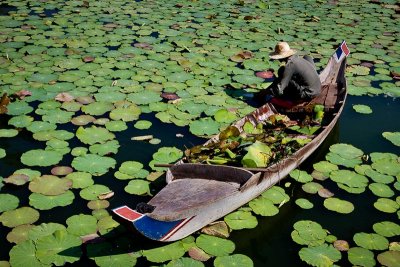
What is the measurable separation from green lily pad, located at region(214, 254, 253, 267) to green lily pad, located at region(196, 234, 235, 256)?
0.06 metres

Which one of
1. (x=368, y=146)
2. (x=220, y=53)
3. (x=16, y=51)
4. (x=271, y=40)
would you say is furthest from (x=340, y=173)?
(x=16, y=51)

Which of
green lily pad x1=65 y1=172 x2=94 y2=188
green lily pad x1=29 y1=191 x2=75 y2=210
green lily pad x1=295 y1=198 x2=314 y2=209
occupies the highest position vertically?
green lily pad x1=65 y1=172 x2=94 y2=188

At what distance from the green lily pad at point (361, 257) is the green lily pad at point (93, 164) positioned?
2582mm

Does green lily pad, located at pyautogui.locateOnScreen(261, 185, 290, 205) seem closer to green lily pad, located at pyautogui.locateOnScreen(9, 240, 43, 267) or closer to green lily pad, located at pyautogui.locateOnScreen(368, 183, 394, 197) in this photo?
green lily pad, located at pyautogui.locateOnScreen(368, 183, 394, 197)

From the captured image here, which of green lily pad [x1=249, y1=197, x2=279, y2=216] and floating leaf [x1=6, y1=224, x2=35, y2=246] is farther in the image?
green lily pad [x1=249, y1=197, x2=279, y2=216]

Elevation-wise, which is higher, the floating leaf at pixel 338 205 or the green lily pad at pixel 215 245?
the floating leaf at pixel 338 205

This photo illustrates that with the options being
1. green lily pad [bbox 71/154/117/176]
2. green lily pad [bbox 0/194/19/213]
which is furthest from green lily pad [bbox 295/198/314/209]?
green lily pad [bbox 0/194/19/213]

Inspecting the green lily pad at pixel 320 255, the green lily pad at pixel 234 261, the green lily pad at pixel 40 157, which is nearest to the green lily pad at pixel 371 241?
the green lily pad at pixel 320 255

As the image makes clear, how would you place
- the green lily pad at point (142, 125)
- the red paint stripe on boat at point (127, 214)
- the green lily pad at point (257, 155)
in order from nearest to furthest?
the red paint stripe on boat at point (127, 214) < the green lily pad at point (257, 155) < the green lily pad at point (142, 125)

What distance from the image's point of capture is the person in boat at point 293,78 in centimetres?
505

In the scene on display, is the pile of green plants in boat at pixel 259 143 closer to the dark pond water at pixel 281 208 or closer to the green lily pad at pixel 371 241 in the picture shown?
the dark pond water at pixel 281 208

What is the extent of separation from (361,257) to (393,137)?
2355 mm

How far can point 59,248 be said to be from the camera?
331cm

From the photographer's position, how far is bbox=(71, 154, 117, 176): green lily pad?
429 cm
